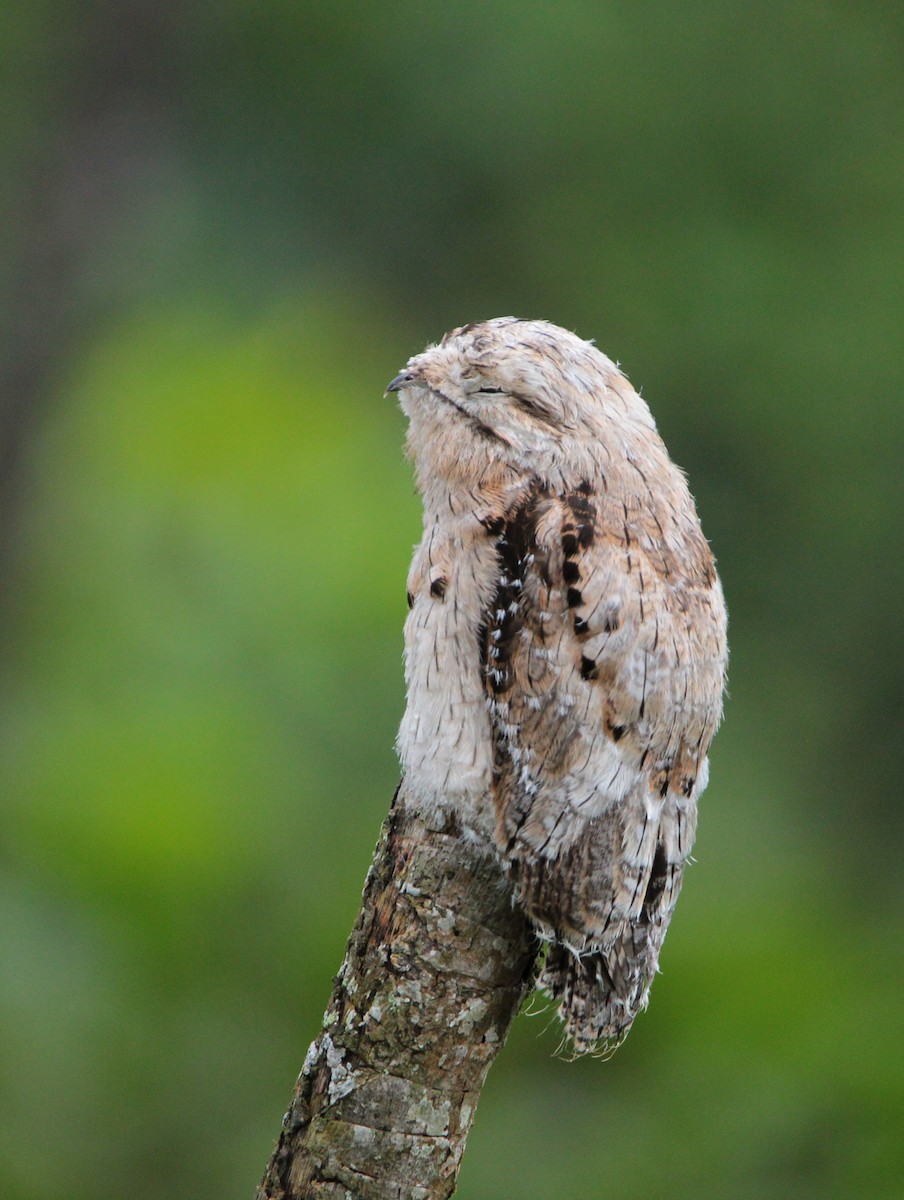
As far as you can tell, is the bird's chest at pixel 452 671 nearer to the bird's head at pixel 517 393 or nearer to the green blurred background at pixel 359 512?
the bird's head at pixel 517 393

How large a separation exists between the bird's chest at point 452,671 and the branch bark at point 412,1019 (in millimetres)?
76

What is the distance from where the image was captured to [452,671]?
7.75ft

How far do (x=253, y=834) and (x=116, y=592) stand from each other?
1552 mm

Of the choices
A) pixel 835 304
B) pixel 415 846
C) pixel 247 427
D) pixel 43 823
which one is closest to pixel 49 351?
pixel 247 427

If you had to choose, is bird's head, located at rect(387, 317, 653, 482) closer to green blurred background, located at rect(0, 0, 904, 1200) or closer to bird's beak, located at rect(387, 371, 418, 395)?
bird's beak, located at rect(387, 371, 418, 395)

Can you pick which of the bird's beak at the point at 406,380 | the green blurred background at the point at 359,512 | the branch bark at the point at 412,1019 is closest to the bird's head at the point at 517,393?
the bird's beak at the point at 406,380

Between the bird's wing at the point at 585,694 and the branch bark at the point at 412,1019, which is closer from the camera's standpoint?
the bird's wing at the point at 585,694

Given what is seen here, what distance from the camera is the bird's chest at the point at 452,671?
233cm

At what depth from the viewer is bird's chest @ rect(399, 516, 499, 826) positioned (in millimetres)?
2328

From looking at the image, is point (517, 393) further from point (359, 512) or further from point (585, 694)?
point (359, 512)

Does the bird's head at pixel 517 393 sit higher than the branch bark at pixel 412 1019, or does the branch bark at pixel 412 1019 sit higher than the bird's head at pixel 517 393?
the bird's head at pixel 517 393

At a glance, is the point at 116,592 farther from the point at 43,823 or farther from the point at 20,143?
the point at 20,143

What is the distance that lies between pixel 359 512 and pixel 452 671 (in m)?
4.71

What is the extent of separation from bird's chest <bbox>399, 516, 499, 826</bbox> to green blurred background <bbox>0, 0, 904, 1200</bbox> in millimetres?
3832
